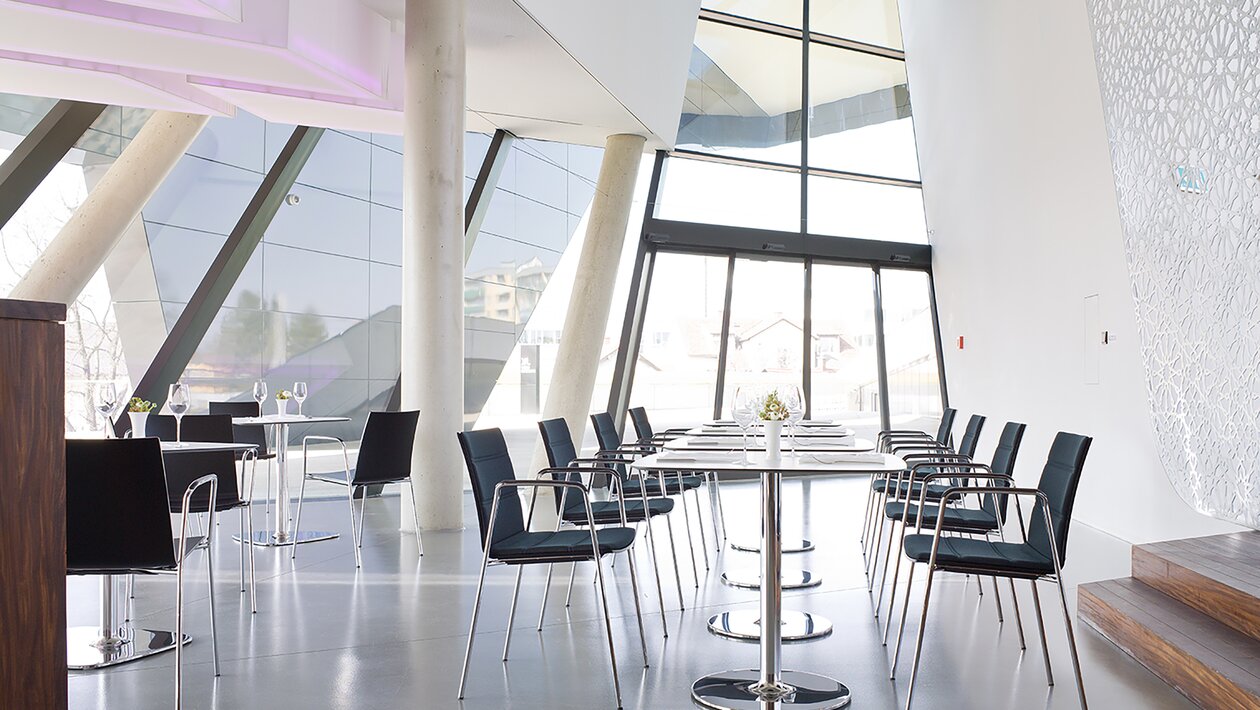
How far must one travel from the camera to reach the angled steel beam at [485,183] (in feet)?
29.6

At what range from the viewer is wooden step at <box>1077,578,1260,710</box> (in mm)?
3139

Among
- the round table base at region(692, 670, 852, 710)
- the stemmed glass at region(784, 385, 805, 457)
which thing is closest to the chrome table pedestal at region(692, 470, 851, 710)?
the round table base at region(692, 670, 852, 710)

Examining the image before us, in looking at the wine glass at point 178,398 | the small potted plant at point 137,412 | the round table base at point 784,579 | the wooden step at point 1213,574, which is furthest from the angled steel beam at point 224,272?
the wooden step at point 1213,574

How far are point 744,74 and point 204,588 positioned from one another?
306 inches

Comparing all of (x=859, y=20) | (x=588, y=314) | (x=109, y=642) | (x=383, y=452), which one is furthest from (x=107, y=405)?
(x=859, y=20)

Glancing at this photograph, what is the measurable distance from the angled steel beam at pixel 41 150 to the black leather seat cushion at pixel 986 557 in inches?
240

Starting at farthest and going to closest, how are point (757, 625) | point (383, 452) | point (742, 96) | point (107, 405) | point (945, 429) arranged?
point (742, 96), point (945, 429), point (383, 452), point (757, 625), point (107, 405)

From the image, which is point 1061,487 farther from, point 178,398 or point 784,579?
point 178,398

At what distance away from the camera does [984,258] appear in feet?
31.1

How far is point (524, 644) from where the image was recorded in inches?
156

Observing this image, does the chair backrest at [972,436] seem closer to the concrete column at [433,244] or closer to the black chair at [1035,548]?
the black chair at [1035,548]

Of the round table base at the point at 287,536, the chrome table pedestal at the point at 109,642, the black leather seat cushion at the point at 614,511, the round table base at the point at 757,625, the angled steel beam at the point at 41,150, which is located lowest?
the round table base at the point at 757,625

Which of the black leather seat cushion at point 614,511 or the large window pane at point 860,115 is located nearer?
the black leather seat cushion at point 614,511

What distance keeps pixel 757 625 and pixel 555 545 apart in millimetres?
1220
